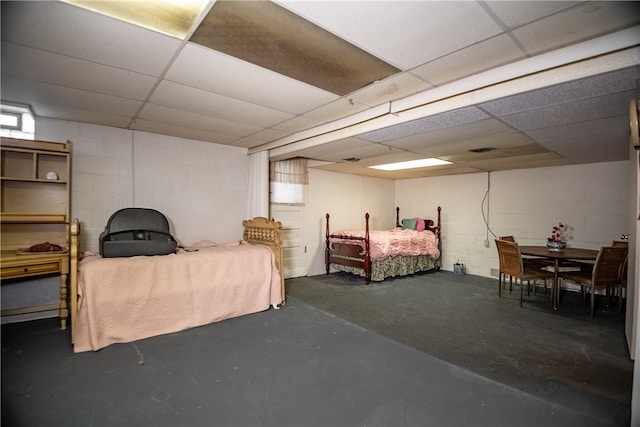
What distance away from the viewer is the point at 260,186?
4.45m

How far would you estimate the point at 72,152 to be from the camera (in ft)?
11.0

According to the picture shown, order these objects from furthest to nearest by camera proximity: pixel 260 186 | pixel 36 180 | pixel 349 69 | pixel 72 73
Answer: pixel 260 186, pixel 36 180, pixel 72 73, pixel 349 69

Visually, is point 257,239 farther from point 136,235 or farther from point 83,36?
point 83,36

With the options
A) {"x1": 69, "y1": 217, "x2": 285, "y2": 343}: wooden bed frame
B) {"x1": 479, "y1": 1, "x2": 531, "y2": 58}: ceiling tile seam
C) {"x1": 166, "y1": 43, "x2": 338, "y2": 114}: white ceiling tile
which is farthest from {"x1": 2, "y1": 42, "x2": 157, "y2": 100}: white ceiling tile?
{"x1": 479, "y1": 1, "x2": 531, "y2": 58}: ceiling tile seam

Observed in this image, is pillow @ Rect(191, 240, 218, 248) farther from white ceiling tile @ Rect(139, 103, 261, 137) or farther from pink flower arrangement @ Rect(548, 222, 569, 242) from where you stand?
pink flower arrangement @ Rect(548, 222, 569, 242)

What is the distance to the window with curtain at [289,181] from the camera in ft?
16.3

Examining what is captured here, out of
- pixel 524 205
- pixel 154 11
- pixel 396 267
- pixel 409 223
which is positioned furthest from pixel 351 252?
pixel 154 11

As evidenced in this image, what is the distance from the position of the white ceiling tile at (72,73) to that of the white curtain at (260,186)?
2.01 m

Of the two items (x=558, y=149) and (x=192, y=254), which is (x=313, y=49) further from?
(x=558, y=149)

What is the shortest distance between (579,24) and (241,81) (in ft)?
6.90

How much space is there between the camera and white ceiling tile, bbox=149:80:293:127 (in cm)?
251

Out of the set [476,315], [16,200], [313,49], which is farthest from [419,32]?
[16,200]

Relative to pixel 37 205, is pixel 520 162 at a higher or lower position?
higher

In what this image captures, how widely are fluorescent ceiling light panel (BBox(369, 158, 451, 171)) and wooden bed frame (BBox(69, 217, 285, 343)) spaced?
2505 millimetres
